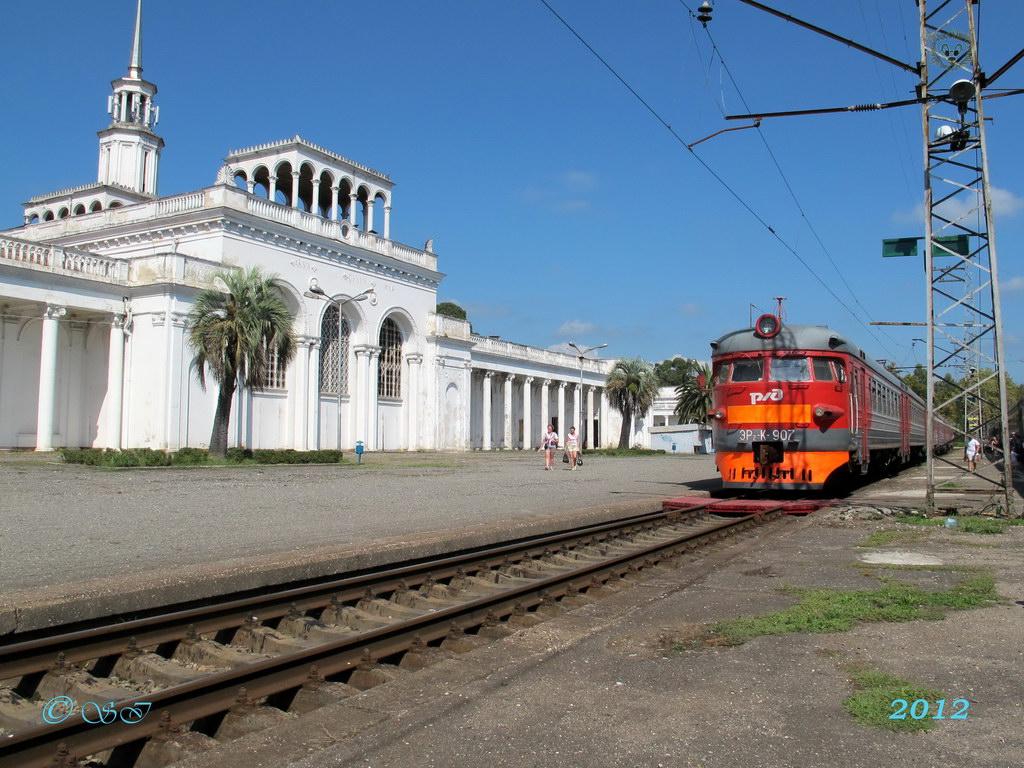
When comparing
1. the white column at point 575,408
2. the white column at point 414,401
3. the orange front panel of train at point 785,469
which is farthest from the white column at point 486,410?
the orange front panel of train at point 785,469

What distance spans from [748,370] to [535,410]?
169 feet

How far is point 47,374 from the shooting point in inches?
1300

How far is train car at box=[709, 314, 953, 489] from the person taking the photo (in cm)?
1658

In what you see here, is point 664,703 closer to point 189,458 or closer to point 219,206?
point 189,458

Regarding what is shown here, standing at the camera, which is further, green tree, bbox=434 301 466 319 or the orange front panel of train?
green tree, bbox=434 301 466 319

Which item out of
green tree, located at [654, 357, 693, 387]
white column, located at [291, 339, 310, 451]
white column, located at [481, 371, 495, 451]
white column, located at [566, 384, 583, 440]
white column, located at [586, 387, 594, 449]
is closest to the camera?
white column, located at [291, 339, 310, 451]

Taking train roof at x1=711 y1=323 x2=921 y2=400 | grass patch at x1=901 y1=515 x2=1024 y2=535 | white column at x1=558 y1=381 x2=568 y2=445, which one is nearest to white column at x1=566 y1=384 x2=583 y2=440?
white column at x1=558 y1=381 x2=568 y2=445

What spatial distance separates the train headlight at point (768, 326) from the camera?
17234mm

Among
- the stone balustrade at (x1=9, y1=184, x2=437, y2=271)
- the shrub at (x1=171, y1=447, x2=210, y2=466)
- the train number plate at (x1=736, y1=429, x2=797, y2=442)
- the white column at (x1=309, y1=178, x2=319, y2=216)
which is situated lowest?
the shrub at (x1=171, y1=447, x2=210, y2=466)

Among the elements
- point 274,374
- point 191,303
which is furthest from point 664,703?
point 274,374

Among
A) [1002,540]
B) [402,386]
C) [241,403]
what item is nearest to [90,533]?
[1002,540]

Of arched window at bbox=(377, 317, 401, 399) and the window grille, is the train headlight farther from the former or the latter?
arched window at bbox=(377, 317, 401, 399)

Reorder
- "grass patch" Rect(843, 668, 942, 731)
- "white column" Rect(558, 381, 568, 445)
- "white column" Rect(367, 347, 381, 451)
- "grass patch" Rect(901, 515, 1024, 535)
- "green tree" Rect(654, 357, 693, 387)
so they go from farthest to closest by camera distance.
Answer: "green tree" Rect(654, 357, 693, 387) < "white column" Rect(558, 381, 568, 445) < "white column" Rect(367, 347, 381, 451) < "grass patch" Rect(901, 515, 1024, 535) < "grass patch" Rect(843, 668, 942, 731)

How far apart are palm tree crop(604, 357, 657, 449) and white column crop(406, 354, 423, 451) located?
58.0ft
